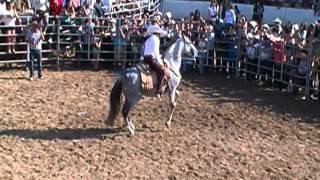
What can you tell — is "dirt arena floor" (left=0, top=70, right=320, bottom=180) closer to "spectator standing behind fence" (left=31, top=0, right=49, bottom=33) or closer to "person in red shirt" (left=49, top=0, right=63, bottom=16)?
"spectator standing behind fence" (left=31, top=0, right=49, bottom=33)

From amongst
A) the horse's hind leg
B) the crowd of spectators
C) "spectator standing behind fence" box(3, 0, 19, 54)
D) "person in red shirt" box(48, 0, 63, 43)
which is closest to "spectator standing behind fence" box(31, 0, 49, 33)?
the crowd of spectators

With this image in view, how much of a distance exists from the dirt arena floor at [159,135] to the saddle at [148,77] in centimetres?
79

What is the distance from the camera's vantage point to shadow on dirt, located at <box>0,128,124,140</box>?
10.4 metres

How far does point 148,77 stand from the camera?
1071 centimetres

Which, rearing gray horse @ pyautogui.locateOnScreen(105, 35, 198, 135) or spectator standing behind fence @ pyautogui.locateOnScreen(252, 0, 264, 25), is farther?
spectator standing behind fence @ pyautogui.locateOnScreen(252, 0, 264, 25)

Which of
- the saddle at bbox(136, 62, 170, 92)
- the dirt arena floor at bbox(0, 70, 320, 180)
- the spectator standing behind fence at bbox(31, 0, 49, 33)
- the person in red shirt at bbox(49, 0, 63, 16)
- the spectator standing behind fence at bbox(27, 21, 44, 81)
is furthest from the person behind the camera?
the person in red shirt at bbox(49, 0, 63, 16)

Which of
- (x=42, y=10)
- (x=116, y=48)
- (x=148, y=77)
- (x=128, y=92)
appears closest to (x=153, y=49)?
(x=148, y=77)

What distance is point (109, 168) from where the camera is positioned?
29.5 feet

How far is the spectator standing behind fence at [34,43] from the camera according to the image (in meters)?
14.6

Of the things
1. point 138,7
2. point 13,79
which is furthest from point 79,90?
point 138,7

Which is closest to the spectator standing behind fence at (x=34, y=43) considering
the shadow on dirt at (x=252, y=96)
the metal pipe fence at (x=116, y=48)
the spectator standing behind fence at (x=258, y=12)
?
the metal pipe fence at (x=116, y=48)

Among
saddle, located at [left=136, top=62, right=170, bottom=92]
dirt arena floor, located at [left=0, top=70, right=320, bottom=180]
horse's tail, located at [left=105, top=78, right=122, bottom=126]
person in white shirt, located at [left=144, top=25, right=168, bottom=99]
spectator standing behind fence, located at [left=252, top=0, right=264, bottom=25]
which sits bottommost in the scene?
dirt arena floor, located at [left=0, top=70, right=320, bottom=180]

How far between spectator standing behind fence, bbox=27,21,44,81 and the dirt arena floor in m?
0.39

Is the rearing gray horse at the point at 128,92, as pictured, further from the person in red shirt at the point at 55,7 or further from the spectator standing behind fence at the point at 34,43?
the person in red shirt at the point at 55,7
